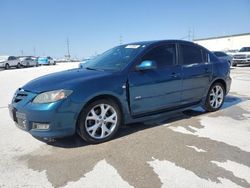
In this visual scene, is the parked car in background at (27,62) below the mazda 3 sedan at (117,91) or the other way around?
the other way around

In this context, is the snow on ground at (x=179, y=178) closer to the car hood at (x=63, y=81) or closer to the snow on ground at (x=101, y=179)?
the snow on ground at (x=101, y=179)

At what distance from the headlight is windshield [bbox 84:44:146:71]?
105 centimetres

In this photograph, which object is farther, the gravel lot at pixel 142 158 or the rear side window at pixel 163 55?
the rear side window at pixel 163 55

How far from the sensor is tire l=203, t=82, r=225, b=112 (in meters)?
5.94

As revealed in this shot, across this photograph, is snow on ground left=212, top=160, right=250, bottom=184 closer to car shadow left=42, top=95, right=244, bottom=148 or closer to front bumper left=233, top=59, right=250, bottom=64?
car shadow left=42, top=95, right=244, bottom=148

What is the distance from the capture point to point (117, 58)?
498cm

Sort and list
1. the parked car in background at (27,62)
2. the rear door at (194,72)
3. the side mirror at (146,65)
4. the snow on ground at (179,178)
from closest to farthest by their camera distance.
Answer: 1. the snow on ground at (179,178)
2. the side mirror at (146,65)
3. the rear door at (194,72)
4. the parked car in background at (27,62)

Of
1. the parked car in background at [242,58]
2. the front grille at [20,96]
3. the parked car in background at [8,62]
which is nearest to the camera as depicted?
the front grille at [20,96]

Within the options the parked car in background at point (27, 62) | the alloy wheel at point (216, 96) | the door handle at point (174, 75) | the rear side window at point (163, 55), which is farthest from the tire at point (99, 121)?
the parked car in background at point (27, 62)

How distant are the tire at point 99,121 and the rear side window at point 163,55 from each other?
1.09m

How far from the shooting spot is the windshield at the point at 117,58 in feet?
15.3

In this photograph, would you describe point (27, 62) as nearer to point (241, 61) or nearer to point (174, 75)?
point (241, 61)

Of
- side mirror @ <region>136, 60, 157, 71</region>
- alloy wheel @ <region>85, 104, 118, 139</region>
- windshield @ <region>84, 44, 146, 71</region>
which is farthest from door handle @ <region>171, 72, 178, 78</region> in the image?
alloy wheel @ <region>85, 104, 118, 139</region>

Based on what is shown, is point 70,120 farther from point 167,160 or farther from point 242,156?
point 242,156
